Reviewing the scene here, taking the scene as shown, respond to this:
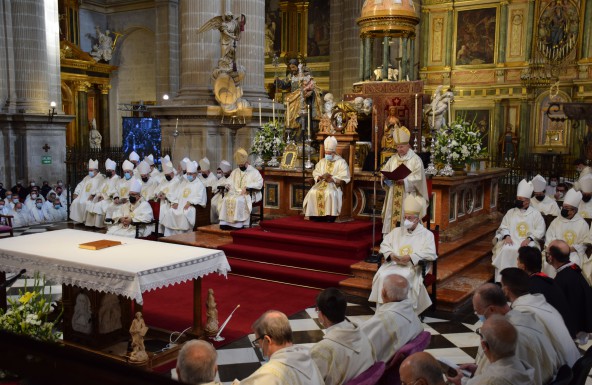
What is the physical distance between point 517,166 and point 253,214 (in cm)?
861

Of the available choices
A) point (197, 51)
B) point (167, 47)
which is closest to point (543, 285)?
point (197, 51)

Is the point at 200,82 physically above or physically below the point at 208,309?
above

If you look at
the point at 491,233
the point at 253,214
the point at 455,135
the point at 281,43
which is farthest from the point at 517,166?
the point at 281,43

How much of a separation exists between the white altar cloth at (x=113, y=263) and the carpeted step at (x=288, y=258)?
306cm

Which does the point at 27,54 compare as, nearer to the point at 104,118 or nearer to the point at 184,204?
the point at 184,204

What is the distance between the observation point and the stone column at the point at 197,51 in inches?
591

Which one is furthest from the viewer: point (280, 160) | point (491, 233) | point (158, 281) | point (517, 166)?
point (517, 166)

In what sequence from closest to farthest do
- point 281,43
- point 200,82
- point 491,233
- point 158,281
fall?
1. point 158,281
2. point 491,233
3. point 200,82
4. point 281,43

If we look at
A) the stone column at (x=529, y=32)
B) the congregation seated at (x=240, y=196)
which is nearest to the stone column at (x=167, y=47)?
the congregation seated at (x=240, y=196)

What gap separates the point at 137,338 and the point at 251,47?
11183 millimetres

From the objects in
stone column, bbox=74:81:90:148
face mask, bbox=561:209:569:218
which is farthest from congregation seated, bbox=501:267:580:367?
stone column, bbox=74:81:90:148

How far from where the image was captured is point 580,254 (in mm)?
8078

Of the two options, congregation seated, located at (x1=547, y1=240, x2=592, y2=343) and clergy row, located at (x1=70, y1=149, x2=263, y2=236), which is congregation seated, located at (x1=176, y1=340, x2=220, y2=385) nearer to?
congregation seated, located at (x1=547, y1=240, x2=592, y2=343)

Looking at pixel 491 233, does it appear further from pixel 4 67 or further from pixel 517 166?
pixel 4 67
